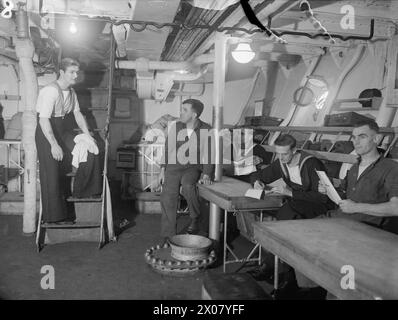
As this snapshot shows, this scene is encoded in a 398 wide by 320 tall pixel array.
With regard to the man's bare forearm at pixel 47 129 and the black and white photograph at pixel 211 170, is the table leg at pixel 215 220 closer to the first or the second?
the black and white photograph at pixel 211 170

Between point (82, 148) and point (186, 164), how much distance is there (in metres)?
1.51

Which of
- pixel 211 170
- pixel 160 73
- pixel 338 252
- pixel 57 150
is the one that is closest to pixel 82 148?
pixel 57 150

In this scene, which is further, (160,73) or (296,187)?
(160,73)

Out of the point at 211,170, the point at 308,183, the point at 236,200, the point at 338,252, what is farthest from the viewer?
the point at 211,170

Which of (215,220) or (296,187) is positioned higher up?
(296,187)

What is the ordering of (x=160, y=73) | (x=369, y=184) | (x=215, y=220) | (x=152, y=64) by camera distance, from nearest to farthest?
(x=369, y=184), (x=215, y=220), (x=152, y=64), (x=160, y=73)

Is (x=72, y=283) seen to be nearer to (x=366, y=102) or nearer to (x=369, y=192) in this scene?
(x=369, y=192)

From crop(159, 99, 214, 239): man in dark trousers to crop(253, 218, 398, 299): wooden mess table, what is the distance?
8.33ft

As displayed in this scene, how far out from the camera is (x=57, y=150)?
16.2 feet

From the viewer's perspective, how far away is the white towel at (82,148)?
5145 mm

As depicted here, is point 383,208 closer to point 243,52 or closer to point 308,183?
point 308,183

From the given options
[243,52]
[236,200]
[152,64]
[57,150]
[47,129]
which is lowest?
[236,200]

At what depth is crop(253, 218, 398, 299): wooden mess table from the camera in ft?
5.54

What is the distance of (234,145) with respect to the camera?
302 inches
